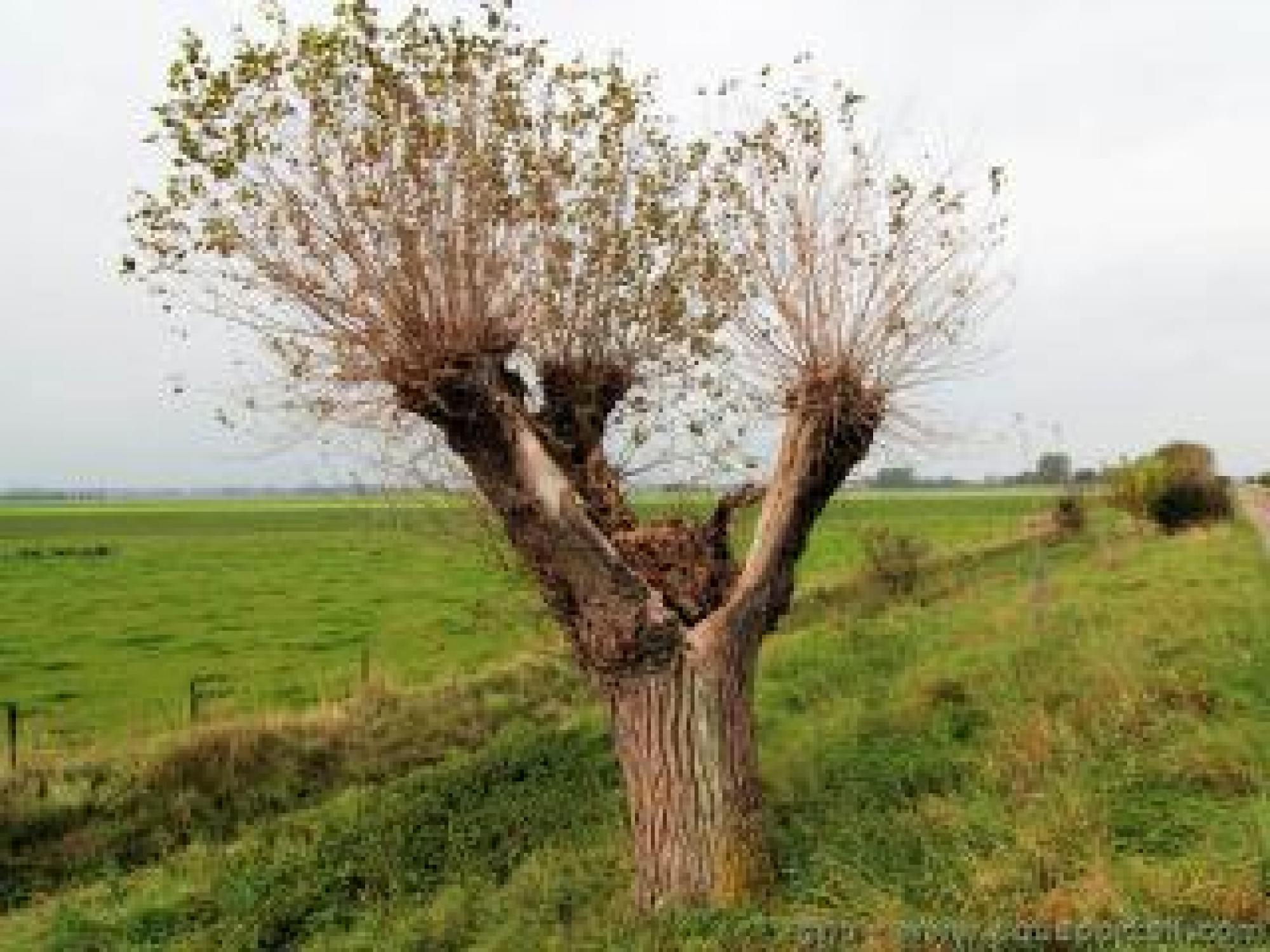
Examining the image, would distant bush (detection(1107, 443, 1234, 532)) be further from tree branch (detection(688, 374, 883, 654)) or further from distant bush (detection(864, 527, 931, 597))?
tree branch (detection(688, 374, 883, 654))

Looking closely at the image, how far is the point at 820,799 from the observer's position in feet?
46.7

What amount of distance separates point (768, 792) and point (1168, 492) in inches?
1885

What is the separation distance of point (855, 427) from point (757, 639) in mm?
2129

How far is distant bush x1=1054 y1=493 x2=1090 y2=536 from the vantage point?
65.4 meters

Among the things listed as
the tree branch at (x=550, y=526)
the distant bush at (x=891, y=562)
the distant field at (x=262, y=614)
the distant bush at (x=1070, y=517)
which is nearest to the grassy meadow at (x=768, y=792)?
the distant field at (x=262, y=614)

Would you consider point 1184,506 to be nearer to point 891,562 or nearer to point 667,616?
point 891,562

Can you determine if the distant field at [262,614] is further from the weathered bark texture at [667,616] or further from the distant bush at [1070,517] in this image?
the distant bush at [1070,517]

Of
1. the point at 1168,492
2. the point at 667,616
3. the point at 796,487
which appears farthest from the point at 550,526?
the point at 1168,492

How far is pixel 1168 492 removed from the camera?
5822 cm

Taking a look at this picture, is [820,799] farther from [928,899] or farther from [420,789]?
[420,789]

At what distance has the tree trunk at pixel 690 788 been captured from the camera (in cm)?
1202

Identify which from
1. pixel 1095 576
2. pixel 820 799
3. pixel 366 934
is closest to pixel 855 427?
pixel 820 799

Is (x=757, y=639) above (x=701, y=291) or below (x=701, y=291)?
below

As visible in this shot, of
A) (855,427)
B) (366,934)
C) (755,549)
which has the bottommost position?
(366,934)
